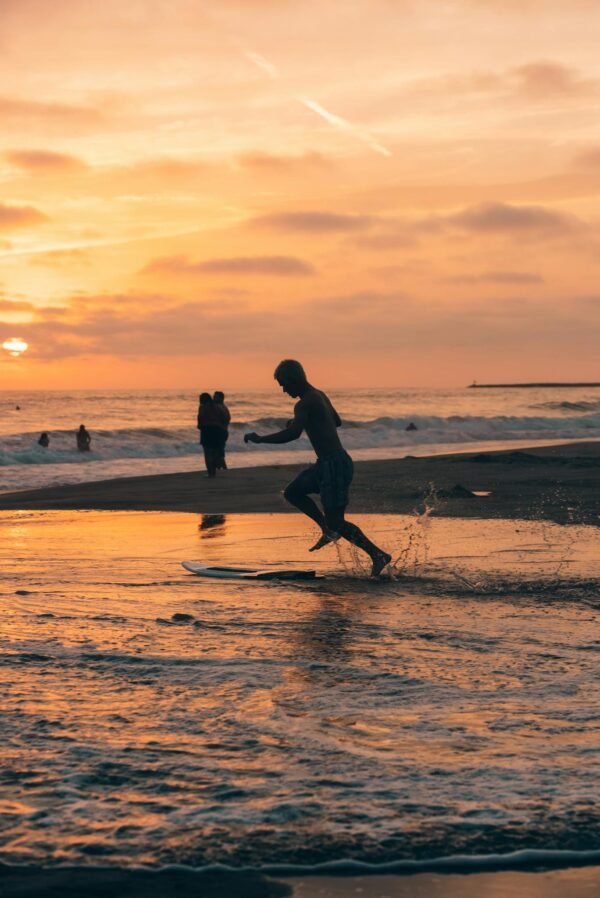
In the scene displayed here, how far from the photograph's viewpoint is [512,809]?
4172 mm

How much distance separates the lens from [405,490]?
768 inches

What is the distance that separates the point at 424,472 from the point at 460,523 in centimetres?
905

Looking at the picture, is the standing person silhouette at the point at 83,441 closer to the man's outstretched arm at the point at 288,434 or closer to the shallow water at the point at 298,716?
the shallow water at the point at 298,716

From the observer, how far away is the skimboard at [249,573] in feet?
32.1

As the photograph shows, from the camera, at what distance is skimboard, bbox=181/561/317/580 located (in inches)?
385

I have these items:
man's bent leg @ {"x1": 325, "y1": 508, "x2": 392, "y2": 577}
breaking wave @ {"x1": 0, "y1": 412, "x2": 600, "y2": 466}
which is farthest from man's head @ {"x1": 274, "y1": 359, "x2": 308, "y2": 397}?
breaking wave @ {"x1": 0, "y1": 412, "x2": 600, "y2": 466}

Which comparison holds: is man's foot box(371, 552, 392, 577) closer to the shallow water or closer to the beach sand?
the shallow water

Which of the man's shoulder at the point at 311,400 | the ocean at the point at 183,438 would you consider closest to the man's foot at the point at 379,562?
the man's shoulder at the point at 311,400

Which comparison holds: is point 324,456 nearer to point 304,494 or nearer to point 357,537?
point 304,494

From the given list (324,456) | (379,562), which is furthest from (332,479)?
(379,562)

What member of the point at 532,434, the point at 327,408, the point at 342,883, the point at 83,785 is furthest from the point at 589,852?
the point at 532,434

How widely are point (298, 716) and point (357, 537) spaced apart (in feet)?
16.2

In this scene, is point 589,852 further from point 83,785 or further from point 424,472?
point 424,472

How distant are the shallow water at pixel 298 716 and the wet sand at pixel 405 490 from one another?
6.20 metres
